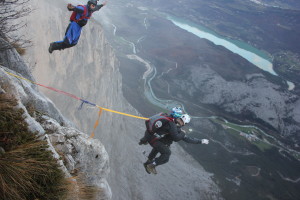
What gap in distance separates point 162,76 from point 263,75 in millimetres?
47940

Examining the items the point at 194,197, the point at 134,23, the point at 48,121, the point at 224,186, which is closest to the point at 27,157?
the point at 48,121

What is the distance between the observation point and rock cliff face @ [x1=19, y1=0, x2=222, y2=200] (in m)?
24.2

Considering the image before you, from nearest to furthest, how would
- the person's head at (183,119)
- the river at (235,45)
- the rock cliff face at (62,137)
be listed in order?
the rock cliff face at (62,137) < the person's head at (183,119) < the river at (235,45)

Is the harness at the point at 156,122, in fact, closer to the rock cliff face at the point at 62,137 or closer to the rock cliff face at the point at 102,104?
the rock cliff face at the point at 62,137

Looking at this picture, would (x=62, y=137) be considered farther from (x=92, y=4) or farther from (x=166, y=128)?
(x=92, y=4)

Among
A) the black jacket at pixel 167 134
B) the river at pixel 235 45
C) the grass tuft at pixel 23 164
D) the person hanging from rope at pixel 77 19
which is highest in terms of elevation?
the person hanging from rope at pixel 77 19

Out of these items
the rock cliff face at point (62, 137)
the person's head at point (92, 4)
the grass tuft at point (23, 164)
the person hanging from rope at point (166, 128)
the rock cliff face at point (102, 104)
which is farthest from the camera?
the rock cliff face at point (102, 104)

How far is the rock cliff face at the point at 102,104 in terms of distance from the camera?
24.2m

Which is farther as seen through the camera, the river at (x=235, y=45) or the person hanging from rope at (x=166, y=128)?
the river at (x=235, y=45)

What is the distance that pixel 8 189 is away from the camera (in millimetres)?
3562

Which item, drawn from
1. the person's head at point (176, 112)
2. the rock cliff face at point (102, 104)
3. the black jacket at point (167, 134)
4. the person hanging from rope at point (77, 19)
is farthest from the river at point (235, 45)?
the person hanging from rope at point (77, 19)

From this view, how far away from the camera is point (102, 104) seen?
39719 mm

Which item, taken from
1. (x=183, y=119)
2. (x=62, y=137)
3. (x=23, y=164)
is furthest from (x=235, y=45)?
(x=23, y=164)

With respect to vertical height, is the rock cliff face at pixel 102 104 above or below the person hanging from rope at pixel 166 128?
below
